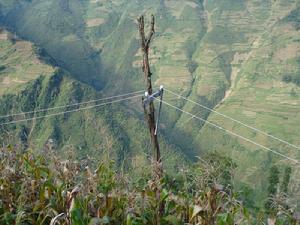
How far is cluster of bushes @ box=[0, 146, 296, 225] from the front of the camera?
14.7 feet

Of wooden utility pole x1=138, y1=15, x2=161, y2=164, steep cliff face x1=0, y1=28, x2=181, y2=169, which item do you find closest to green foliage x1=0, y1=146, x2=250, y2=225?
wooden utility pole x1=138, y1=15, x2=161, y2=164

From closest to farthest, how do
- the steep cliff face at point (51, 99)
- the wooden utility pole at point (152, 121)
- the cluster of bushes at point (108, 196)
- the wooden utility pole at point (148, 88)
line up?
the cluster of bushes at point (108, 196) < the wooden utility pole at point (152, 121) < the wooden utility pole at point (148, 88) < the steep cliff face at point (51, 99)

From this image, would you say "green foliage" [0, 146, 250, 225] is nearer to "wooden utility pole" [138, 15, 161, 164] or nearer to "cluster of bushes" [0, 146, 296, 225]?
"cluster of bushes" [0, 146, 296, 225]

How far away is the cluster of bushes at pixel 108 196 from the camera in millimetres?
4480

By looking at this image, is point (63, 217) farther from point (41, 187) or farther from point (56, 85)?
point (56, 85)

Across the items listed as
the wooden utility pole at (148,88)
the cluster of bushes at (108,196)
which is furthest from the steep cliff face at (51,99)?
the cluster of bushes at (108,196)

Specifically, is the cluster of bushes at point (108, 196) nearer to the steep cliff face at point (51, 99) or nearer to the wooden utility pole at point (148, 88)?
the wooden utility pole at point (148, 88)

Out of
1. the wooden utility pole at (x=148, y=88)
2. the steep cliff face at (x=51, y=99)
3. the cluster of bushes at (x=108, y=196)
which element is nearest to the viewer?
the cluster of bushes at (x=108, y=196)

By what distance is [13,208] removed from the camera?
16.5ft

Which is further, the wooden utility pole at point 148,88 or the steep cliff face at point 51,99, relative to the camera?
the steep cliff face at point 51,99

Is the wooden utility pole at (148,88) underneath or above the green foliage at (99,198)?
above

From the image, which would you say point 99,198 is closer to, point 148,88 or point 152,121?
point 152,121

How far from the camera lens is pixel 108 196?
4.77 meters

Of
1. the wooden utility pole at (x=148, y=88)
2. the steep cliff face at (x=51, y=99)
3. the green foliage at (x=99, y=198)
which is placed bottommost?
the steep cliff face at (x=51, y=99)
